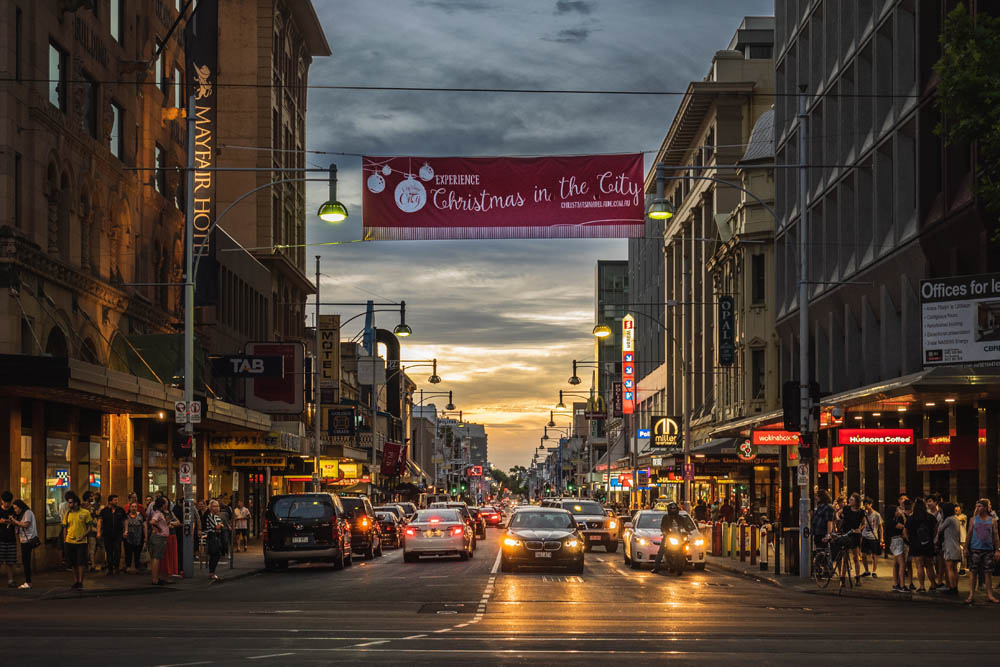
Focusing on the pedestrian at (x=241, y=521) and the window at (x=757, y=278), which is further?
the window at (x=757, y=278)

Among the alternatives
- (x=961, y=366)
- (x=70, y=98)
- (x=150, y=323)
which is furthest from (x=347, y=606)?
(x=150, y=323)

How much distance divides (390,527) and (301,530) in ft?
57.4

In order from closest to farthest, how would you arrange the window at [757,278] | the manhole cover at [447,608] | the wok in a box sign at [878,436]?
the manhole cover at [447,608] < the wok in a box sign at [878,436] < the window at [757,278]

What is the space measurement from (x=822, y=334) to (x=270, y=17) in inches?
1400

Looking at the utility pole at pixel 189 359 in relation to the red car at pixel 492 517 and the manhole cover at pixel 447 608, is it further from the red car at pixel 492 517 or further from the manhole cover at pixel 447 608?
the red car at pixel 492 517

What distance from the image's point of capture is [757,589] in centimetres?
2794

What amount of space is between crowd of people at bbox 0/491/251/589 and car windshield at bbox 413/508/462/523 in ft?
18.5

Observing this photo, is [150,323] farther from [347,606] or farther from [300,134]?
[300,134]

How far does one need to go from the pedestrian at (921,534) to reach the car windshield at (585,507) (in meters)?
22.5

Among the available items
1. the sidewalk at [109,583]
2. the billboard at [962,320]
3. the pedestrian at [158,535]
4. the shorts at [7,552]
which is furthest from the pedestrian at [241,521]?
the billboard at [962,320]

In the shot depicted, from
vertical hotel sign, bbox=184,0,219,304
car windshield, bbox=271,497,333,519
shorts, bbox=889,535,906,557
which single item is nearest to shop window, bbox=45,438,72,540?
car windshield, bbox=271,497,333,519

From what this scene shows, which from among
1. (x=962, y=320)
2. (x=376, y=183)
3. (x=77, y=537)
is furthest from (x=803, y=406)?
(x=77, y=537)

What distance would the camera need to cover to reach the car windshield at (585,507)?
48.2 meters

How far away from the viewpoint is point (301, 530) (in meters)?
34.8
